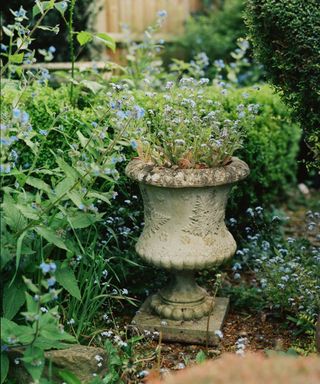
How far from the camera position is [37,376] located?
309cm

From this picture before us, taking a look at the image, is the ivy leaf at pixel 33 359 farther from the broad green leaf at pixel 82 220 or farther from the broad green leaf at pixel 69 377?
the broad green leaf at pixel 82 220

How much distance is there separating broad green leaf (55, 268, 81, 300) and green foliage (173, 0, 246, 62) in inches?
214

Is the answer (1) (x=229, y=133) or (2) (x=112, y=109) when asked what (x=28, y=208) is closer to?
(2) (x=112, y=109)

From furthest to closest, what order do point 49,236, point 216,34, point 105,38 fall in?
1. point 216,34
2. point 105,38
3. point 49,236

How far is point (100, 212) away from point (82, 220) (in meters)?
1.08

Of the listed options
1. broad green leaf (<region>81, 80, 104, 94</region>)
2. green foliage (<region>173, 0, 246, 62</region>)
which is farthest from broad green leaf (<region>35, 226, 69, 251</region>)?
green foliage (<region>173, 0, 246, 62</region>)

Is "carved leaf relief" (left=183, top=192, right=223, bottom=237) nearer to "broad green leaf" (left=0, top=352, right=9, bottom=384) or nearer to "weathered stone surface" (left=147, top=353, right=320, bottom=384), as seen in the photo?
"broad green leaf" (left=0, top=352, right=9, bottom=384)

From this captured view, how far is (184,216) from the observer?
13.2 feet

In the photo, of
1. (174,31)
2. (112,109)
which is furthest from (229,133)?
(174,31)

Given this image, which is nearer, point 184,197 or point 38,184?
point 38,184

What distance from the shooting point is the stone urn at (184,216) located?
3.93m

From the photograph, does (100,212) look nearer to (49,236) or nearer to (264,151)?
(49,236)

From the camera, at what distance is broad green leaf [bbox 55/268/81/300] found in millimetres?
3451

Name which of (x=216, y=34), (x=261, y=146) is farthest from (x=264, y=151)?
(x=216, y=34)
